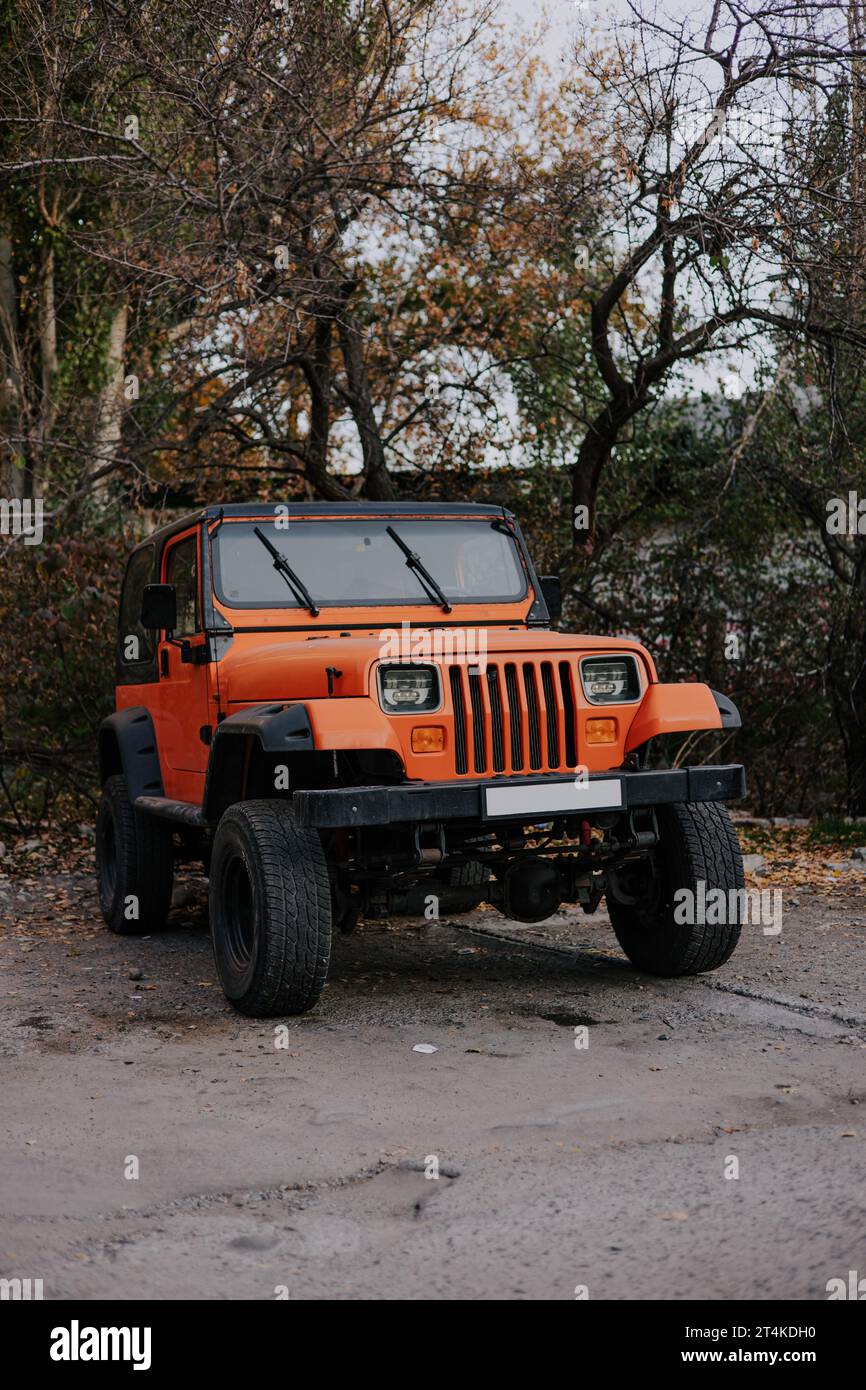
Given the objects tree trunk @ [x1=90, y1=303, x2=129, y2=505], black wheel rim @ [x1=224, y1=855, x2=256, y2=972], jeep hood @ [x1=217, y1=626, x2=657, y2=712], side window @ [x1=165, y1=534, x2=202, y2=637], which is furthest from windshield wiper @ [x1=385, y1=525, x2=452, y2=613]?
tree trunk @ [x1=90, y1=303, x2=129, y2=505]

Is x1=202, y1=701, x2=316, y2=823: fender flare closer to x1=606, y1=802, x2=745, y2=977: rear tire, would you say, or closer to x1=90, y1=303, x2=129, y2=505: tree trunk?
x1=606, y1=802, x2=745, y2=977: rear tire

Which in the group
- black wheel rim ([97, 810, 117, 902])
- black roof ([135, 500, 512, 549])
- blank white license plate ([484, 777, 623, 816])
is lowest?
black wheel rim ([97, 810, 117, 902])

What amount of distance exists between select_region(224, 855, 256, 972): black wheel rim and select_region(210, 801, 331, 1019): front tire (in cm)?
2

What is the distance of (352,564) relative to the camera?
704 centimetres

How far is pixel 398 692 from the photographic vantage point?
18.9 feet

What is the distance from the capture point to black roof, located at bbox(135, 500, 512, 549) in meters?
7.02

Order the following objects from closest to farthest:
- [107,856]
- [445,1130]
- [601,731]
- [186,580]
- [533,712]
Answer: [445,1130]
[533,712]
[601,731]
[186,580]
[107,856]

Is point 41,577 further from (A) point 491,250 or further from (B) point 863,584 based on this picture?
(B) point 863,584

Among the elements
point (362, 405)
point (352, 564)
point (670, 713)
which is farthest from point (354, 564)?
point (362, 405)

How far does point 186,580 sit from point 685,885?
2863 mm

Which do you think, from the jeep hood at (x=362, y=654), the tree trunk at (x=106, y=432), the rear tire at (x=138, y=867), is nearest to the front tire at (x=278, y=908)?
the jeep hood at (x=362, y=654)

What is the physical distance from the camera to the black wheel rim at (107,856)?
8469mm

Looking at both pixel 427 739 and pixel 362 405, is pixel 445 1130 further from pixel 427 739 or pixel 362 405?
pixel 362 405

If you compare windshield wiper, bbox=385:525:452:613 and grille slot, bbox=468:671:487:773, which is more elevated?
windshield wiper, bbox=385:525:452:613
